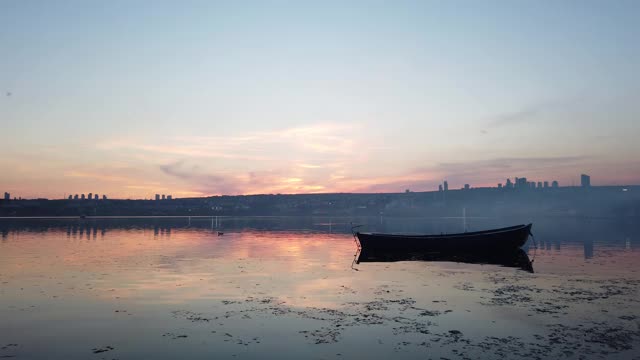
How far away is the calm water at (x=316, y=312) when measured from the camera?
61.2ft

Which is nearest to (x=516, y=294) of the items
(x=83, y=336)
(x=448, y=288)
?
(x=448, y=288)

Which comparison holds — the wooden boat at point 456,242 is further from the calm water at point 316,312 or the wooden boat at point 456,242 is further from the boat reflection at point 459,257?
the calm water at point 316,312

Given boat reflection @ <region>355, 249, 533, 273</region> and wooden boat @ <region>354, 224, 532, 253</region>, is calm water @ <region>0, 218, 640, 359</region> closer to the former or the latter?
boat reflection @ <region>355, 249, 533, 273</region>

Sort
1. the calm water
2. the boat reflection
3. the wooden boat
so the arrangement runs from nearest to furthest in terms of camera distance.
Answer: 1. the calm water
2. the boat reflection
3. the wooden boat

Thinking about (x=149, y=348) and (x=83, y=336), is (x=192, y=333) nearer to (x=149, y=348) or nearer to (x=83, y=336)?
(x=149, y=348)

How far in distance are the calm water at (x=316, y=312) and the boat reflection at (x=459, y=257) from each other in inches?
246

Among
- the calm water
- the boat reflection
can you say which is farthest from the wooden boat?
the calm water

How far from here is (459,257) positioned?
59875 mm

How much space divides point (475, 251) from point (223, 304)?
4491cm

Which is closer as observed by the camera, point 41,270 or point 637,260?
point 41,270

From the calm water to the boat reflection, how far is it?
20.5 ft

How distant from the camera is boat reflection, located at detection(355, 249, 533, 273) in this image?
53469 mm

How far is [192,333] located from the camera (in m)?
21.1

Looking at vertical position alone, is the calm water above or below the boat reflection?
above
